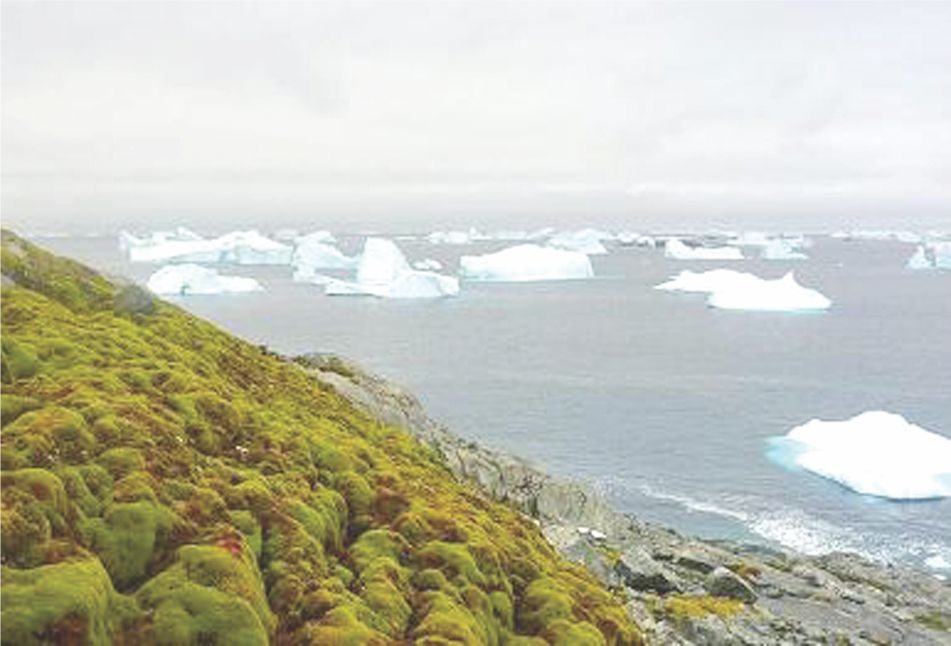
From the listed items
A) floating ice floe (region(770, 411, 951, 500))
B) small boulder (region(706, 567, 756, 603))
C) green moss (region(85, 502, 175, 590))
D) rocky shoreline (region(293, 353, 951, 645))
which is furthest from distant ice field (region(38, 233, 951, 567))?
green moss (region(85, 502, 175, 590))

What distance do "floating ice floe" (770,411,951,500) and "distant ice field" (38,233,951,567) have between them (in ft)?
3.23

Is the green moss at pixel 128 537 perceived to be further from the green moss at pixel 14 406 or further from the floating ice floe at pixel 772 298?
the floating ice floe at pixel 772 298

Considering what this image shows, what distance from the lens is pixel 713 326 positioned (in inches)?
6531

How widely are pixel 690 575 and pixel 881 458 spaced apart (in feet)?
140

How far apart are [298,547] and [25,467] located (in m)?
4.27

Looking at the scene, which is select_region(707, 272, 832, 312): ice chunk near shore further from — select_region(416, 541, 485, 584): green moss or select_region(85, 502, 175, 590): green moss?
select_region(85, 502, 175, 590): green moss

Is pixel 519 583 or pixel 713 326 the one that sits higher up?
pixel 519 583

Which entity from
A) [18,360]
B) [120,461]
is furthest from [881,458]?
[120,461]

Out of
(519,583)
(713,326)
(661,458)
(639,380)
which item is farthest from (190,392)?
(713,326)

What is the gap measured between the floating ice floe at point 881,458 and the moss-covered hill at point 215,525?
180ft

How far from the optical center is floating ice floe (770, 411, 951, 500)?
2844 inches

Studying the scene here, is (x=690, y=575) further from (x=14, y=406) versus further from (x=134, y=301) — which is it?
(x=14, y=406)

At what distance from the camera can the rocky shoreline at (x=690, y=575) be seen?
29.2 m

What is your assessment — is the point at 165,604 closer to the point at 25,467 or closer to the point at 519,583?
the point at 25,467
